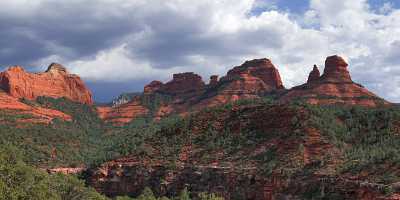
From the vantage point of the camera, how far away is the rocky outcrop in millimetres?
160625

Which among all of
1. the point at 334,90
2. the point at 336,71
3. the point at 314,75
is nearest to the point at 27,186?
the point at 334,90

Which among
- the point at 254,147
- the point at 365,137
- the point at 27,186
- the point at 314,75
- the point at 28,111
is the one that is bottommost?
the point at 27,186

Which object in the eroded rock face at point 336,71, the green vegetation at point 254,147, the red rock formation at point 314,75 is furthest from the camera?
the red rock formation at point 314,75

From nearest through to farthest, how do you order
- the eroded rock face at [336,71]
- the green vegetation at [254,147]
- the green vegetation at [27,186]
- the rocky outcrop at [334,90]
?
the green vegetation at [27,186] → the green vegetation at [254,147] → the rocky outcrop at [334,90] → the eroded rock face at [336,71]

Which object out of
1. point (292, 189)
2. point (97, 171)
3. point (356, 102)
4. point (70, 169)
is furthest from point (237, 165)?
point (356, 102)

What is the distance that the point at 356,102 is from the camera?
160m

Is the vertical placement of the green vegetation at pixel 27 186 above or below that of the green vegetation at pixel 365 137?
below

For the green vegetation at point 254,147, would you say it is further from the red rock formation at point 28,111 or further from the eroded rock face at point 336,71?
the eroded rock face at point 336,71

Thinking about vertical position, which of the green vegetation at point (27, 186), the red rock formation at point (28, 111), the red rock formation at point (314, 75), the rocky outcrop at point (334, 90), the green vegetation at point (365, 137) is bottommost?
the green vegetation at point (27, 186)

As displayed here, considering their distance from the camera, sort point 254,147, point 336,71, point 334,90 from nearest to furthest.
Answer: point 254,147 < point 334,90 < point 336,71

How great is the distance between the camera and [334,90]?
168 m

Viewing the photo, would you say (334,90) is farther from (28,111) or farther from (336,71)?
(28,111)

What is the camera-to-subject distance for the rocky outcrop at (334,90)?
160625mm

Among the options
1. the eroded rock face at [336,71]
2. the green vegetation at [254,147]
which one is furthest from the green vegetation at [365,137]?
the eroded rock face at [336,71]
